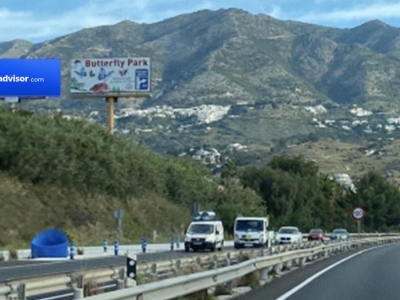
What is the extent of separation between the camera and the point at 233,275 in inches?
731

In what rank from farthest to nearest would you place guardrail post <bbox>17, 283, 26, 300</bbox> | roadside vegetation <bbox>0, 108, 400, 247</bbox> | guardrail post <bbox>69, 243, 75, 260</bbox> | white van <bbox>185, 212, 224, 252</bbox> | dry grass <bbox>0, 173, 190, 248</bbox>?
1. roadside vegetation <bbox>0, 108, 400, 247</bbox>
2. dry grass <bbox>0, 173, 190, 248</bbox>
3. white van <bbox>185, 212, 224, 252</bbox>
4. guardrail post <bbox>69, 243, 75, 260</bbox>
5. guardrail post <bbox>17, 283, 26, 300</bbox>

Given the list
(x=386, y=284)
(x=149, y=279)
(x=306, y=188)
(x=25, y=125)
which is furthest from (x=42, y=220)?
(x=306, y=188)

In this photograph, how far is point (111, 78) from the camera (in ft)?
233

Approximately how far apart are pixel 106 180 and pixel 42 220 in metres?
10.4

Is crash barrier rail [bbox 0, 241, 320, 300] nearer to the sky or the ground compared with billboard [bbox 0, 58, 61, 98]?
nearer to the ground

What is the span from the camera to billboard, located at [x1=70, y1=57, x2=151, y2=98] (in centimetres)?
6988

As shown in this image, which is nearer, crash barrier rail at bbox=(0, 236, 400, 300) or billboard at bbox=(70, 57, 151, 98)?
crash barrier rail at bbox=(0, 236, 400, 300)

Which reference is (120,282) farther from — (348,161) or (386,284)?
(348,161)

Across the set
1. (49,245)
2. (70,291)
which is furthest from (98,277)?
(49,245)

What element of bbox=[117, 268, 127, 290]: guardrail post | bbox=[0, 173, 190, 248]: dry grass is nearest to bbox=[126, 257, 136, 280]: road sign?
bbox=[117, 268, 127, 290]: guardrail post

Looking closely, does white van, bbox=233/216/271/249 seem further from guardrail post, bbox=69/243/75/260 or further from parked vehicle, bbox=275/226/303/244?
guardrail post, bbox=69/243/75/260

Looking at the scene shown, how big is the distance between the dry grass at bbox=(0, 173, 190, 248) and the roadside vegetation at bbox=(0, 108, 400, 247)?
67 mm

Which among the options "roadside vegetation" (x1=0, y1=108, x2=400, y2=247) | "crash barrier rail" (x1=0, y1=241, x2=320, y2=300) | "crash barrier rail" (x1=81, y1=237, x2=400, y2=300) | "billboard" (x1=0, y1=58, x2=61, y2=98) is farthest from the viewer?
"billboard" (x1=0, y1=58, x2=61, y2=98)

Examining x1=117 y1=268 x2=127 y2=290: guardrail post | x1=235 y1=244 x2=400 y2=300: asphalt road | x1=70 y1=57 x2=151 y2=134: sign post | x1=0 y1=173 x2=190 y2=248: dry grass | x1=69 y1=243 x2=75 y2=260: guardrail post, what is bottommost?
x1=235 y1=244 x2=400 y2=300: asphalt road
